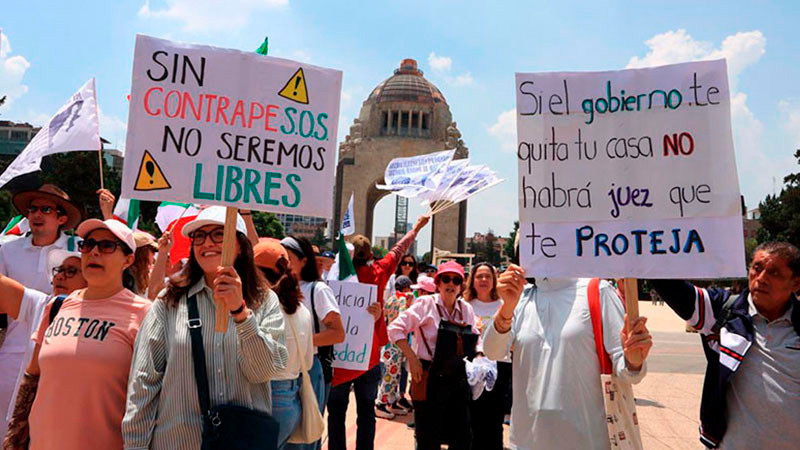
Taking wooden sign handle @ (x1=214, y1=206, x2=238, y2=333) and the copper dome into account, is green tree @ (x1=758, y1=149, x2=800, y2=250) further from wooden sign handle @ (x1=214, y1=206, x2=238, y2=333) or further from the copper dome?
wooden sign handle @ (x1=214, y1=206, x2=238, y2=333)

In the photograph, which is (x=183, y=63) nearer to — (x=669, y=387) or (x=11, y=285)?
(x=11, y=285)

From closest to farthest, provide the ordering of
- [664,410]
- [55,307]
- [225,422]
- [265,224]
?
[225,422], [55,307], [664,410], [265,224]

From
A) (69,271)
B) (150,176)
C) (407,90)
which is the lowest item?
(69,271)

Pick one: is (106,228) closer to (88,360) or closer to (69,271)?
(88,360)

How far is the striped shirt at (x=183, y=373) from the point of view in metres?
2.64

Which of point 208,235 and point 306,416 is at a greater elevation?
point 208,235

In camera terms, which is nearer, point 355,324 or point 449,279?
point 449,279

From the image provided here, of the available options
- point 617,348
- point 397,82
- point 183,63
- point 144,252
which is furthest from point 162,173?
point 397,82

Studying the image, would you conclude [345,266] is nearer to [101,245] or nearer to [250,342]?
[101,245]

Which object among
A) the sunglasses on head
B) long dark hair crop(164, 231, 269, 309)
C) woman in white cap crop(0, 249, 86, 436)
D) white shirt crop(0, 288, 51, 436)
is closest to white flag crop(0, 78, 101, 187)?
the sunglasses on head

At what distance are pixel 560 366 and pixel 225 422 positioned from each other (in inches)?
72.8

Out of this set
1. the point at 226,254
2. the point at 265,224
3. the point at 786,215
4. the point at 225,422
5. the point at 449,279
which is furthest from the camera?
the point at 265,224

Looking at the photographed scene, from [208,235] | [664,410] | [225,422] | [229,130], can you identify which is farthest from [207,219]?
[664,410]

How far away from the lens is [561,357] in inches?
134
